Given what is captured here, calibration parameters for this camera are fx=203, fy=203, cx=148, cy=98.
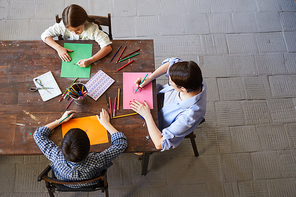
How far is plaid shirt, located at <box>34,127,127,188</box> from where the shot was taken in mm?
1247

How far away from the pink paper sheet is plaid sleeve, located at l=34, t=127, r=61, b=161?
20.8 inches

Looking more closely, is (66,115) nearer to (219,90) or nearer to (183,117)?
(183,117)

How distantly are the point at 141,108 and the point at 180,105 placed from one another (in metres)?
0.28

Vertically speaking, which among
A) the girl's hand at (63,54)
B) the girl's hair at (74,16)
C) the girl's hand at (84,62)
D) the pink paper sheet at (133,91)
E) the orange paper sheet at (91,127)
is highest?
the girl's hair at (74,16)

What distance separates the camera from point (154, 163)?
6.96 ft

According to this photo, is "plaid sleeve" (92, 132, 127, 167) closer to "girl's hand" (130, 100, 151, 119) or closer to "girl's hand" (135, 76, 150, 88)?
"girl's hand" (130, 100, 151, 119)

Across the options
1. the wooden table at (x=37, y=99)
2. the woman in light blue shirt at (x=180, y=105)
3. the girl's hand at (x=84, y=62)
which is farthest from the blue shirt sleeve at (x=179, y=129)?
the girl's hand at (x=84, y=62)

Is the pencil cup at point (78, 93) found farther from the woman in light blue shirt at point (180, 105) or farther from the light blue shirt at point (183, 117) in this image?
the light blue shirt at point (183, 117)

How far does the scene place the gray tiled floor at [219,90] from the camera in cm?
206

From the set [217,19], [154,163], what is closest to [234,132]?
[154,163]

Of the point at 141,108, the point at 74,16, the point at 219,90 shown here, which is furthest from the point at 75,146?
the point at 219,90

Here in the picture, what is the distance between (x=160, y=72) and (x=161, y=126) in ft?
1.43

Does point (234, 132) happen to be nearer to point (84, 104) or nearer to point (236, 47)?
point (236, 47)

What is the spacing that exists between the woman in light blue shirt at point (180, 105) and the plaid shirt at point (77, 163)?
22 cm
